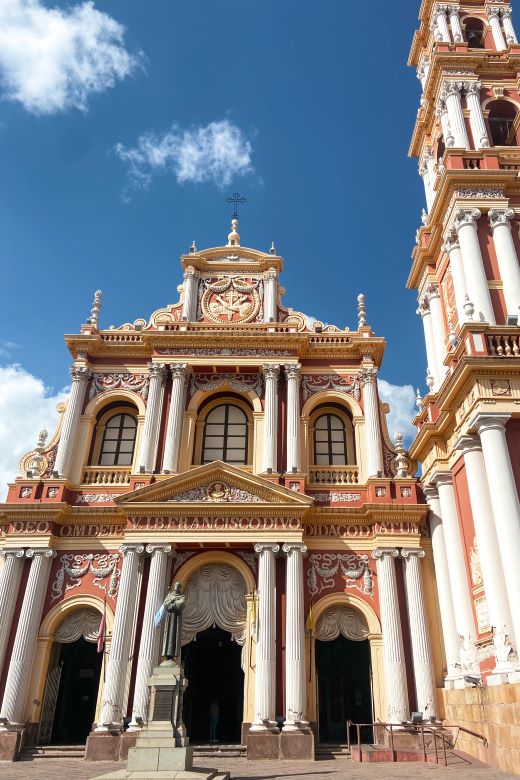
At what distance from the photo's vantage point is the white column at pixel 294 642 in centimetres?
1509

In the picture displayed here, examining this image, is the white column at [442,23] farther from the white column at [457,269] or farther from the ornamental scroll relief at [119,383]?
the ornamental scroll relief at [119,383]

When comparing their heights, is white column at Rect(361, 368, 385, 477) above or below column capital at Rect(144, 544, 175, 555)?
above

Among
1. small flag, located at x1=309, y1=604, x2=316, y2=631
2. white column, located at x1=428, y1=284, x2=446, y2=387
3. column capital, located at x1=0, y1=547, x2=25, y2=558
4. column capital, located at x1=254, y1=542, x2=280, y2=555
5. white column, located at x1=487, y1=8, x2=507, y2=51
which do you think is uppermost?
white column, located at x1=487, y1=8, x2=507, y2=51

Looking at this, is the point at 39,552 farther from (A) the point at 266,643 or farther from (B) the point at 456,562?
(B) the point at 456,562

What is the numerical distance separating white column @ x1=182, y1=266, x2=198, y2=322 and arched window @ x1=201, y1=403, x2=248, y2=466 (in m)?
3.35

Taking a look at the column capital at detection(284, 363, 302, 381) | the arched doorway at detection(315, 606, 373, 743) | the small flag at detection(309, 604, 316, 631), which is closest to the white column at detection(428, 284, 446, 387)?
the column capital at detection(284, 363, 302, 381)

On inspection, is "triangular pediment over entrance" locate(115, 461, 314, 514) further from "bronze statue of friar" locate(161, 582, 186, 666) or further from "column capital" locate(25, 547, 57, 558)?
"bronze statue of friar" locate(161, 582, 186, 666)

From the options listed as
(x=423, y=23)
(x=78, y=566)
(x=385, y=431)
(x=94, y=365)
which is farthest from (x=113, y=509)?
(x=423, y=23)

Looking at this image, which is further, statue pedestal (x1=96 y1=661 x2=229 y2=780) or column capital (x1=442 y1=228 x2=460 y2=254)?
column capital (x1=442 y1=228 x2=460 y2=254)

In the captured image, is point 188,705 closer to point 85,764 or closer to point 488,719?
point 85,764

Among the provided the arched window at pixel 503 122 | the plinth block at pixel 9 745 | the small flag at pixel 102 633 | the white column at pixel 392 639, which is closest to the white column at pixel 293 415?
the white column at pixel 392 639

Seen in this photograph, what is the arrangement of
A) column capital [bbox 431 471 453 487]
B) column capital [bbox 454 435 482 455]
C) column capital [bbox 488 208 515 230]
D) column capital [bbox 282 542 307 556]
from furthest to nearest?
column capital [bbox 488 208 515 230] < column capital [bbox 282 542 307 556] < column capital [bbox 431 471 453 487] < column capital [bbox 454 435 482 455]

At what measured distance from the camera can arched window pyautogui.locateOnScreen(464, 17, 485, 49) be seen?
22.7 m

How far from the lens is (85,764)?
553 inches
